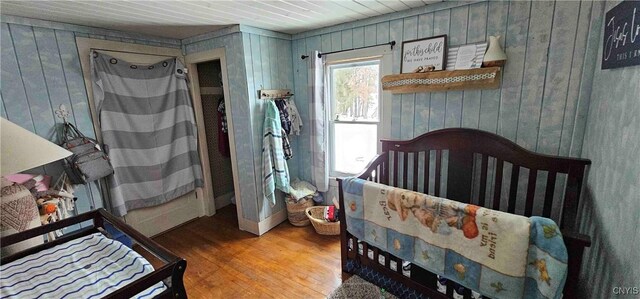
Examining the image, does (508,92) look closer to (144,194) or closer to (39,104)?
(144,194)

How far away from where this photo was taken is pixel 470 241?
1.28 m

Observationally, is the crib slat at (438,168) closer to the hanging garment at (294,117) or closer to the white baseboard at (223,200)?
the hanging garment at (294,117)

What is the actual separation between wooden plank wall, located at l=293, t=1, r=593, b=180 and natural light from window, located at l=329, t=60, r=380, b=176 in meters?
0.34

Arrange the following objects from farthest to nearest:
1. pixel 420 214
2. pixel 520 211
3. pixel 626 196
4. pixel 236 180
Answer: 1. pixel 236 180
2. pixel 520 211
3. pixel 420 214
4. pixel 626 196

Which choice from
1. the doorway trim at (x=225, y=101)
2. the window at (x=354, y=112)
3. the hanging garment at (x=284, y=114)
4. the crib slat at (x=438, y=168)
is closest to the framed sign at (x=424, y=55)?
the window at (x=354, y=112)

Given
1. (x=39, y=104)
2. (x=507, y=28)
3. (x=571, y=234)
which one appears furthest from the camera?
(x=39, y=104)

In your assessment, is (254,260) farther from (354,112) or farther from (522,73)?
(522,73)

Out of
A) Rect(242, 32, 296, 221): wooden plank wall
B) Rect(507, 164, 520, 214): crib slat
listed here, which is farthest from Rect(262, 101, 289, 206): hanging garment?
Rect(507, 164, 520, 214): crib slat

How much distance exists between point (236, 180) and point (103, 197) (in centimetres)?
115

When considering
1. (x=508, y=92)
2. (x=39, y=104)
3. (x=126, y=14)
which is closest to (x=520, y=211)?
(x=508, y=92)

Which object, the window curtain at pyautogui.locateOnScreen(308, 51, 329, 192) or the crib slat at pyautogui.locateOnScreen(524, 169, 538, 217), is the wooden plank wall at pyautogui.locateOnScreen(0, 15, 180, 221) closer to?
the window curtain at pyautogui.locateOnScreen(308, 51, 329, 192)

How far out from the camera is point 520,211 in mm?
1896

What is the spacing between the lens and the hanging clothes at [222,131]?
3.22 meters

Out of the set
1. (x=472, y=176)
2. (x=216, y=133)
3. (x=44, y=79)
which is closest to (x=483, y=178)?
(x=472, y=176)
